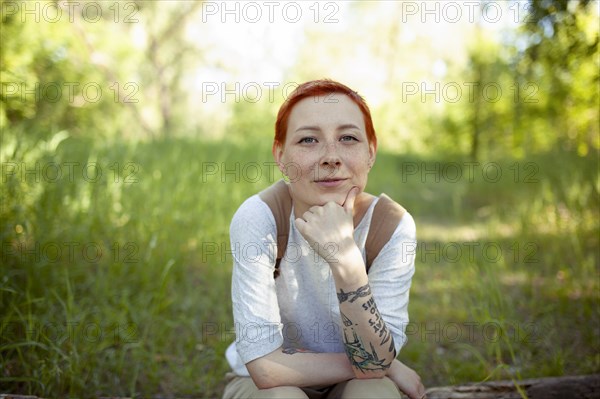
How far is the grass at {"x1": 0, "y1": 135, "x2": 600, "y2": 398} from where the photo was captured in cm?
246

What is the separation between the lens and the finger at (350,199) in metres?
1.67

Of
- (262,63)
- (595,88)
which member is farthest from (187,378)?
(262,63)

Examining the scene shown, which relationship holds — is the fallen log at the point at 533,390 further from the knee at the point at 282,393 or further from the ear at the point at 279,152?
the ear at the point at 279,152

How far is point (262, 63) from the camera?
20328 millimetres

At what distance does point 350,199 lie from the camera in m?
1.69

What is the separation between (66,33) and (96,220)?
18.5 feet

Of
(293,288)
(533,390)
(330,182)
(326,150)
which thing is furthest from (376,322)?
(533,390)

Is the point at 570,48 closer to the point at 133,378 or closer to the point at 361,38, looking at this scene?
the point at 133,378

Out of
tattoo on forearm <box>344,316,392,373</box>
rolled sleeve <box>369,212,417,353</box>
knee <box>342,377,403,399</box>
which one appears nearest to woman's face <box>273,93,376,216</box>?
rolled sleeve <box>369,212,417,353</box>

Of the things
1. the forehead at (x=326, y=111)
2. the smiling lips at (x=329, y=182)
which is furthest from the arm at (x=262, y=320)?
the forehead at (x=326, y=111)

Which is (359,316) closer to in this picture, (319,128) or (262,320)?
(262,320)

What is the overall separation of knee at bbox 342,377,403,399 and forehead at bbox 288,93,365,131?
2.88ft

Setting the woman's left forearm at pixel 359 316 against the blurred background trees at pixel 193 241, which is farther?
the blurred background trees at pixel 193 241

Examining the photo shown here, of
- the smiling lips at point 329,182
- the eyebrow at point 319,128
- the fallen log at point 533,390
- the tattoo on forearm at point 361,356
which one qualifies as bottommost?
Result: the fallen log at point 533,390
